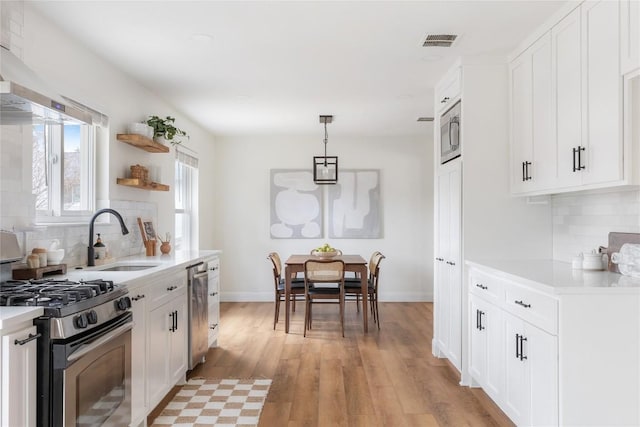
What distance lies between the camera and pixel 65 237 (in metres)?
3.09

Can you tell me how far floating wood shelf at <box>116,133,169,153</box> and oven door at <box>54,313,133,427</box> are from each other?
1854 mm

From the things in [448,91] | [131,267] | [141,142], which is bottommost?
[131,267]

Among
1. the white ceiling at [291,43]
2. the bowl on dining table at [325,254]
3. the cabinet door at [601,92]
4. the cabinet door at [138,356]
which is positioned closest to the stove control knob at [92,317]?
the cabinet door at [138,356]

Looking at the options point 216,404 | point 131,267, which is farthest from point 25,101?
point 216,404

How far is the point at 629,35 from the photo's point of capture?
222 cm

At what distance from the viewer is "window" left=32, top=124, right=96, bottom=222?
2971 mm

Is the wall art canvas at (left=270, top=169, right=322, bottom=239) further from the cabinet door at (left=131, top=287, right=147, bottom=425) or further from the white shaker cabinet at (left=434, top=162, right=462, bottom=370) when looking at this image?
the cabinet door at (left=131, top=287, right=147, bottom=425)

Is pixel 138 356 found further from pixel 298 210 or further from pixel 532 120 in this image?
pixel 298 210

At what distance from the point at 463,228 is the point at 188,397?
2.35 meters

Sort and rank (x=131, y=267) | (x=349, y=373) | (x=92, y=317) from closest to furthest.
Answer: (x=92, y=317) < (x=131, y=267) < (x=349, y=373)

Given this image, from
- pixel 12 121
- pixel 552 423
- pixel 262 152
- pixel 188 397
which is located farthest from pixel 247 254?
pixel 552 423

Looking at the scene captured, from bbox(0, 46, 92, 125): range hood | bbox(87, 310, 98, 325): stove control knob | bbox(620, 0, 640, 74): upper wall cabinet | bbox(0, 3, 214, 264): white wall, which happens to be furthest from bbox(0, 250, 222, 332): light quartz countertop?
bbox(620, 0, 640, 74): upper wall cabinet

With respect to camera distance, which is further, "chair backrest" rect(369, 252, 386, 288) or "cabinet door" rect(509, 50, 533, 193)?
"chair backrest" rect(369, 252, 386, 288)

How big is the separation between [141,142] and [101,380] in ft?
7.38
